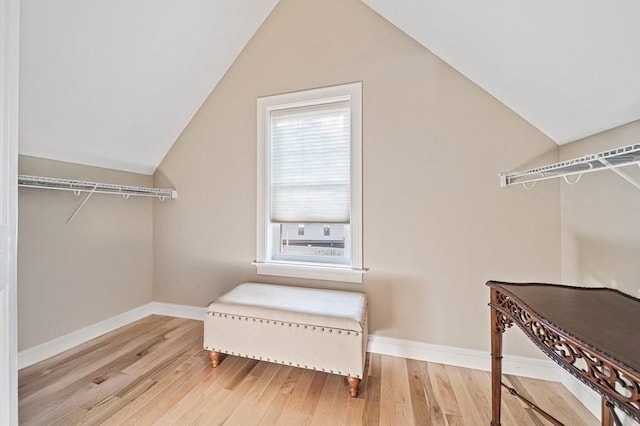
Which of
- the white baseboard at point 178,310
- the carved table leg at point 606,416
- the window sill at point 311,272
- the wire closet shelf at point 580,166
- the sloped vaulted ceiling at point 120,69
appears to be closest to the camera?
the wire closet shelf at point 580,166

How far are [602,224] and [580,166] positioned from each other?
0.38m

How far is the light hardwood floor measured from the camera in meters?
1.44

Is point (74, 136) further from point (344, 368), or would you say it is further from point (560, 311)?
point (560, 311)

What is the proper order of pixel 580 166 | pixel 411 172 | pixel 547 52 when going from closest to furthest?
pixel 547 52 < pixel 580 166 < pixel 411 172

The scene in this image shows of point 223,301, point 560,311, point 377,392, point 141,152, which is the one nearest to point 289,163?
point 223,301

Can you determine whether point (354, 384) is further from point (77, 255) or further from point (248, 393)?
point (77, 255)

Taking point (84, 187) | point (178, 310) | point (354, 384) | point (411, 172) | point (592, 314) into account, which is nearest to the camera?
point (592, 314)

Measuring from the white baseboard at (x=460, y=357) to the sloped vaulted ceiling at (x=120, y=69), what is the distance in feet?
9.06

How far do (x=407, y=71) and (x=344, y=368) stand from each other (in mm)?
2202

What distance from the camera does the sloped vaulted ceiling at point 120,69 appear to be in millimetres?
1550

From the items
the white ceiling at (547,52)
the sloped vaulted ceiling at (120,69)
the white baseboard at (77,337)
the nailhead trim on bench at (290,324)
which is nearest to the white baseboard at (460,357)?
the nailhead trim on bench at (290,324)

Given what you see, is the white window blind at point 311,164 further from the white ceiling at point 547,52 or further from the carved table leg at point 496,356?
the carved table leg at point 496,356

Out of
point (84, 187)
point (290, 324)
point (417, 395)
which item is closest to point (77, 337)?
point (84, 187)

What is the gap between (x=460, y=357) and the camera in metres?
1.95
